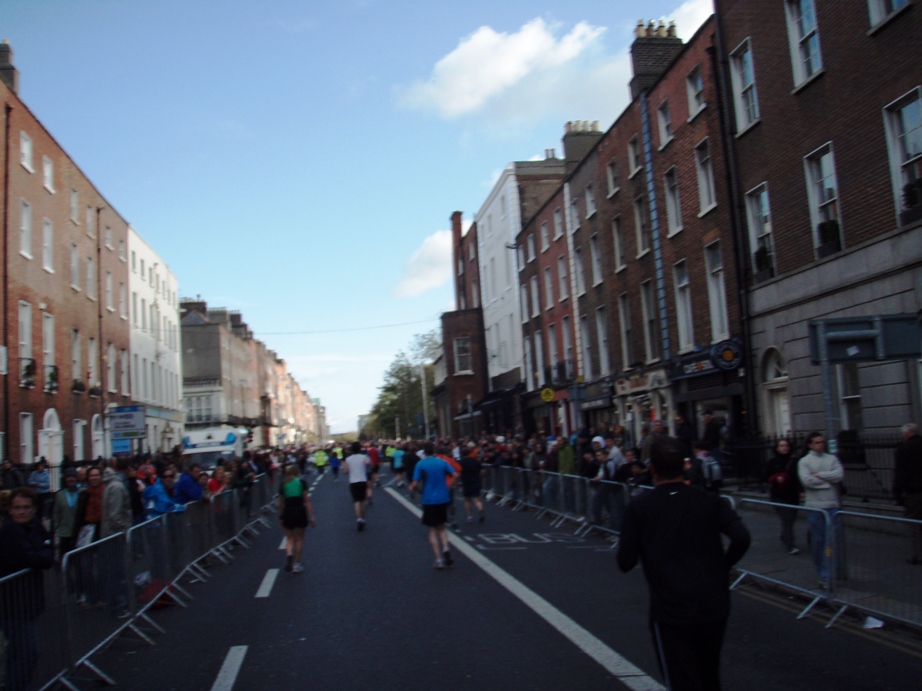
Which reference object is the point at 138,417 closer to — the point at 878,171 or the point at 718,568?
the point at 878,171

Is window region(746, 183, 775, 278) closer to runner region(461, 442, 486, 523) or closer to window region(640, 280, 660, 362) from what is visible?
window region(640, 280, 660, 362)

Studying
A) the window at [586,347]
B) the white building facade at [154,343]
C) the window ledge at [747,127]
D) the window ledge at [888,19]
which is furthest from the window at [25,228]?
the window ledge at [888,19]

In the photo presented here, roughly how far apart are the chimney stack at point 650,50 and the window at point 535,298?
13.7m

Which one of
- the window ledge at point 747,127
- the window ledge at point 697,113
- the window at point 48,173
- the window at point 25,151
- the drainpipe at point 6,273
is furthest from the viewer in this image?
the window at point 48,173

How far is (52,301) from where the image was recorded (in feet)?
105

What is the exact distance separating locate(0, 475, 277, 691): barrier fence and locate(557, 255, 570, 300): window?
2455 centimetres

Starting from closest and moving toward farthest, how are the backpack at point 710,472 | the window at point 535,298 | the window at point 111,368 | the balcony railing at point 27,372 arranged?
the backpack at point 710,472
the balcony railing at point 27,372
the window at point 111,368
the window at point 535,298

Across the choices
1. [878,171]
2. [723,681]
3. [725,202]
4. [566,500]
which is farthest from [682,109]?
[723,681]

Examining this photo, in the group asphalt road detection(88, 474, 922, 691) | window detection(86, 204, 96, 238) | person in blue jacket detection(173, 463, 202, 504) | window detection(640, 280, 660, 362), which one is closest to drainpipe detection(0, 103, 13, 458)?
window detection(86, 204, 96, 238)

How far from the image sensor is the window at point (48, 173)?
3209cm

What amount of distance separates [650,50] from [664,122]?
3878 mm

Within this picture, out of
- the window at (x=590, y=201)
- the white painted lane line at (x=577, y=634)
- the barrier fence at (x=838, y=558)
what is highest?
the window at (x=590, y=201)

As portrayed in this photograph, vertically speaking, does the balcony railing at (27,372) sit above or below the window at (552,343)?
below

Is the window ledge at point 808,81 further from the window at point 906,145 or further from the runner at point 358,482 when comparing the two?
the runner at point 358,482
